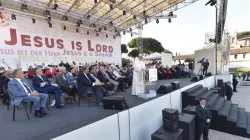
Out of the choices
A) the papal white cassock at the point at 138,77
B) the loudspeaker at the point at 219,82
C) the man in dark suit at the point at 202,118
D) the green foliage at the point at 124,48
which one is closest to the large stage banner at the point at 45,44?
the papal white cassock at the point at 138,77

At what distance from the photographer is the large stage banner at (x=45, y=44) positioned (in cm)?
859

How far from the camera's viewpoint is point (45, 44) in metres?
10.2

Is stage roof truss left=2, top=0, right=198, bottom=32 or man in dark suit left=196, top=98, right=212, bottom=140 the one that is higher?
stage roof truss left=2, top=0, right=198, bottom=32

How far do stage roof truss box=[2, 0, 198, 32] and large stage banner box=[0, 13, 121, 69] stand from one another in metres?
1.03

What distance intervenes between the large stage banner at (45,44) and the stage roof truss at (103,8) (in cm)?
103

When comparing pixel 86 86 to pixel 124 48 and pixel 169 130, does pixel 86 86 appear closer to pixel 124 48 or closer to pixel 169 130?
pixel 169 130

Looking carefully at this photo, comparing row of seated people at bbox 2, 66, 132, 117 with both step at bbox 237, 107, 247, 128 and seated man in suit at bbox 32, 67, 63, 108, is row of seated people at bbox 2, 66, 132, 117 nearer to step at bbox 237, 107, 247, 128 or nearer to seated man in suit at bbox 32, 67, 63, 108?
seated man in suit at bbox 32, 67, 63, 108

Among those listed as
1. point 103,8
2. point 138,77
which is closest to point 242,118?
point 138,77

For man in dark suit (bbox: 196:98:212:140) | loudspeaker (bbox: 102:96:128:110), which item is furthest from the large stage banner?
man in dark suit (bbox: 196:98:212:140)

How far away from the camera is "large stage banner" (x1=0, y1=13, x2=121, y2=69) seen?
338 inches

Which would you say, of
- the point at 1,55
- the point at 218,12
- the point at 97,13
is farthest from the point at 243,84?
the point at 1,55

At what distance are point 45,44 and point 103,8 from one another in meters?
4.90

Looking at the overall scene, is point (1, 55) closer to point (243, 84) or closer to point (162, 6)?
point (162, 6)

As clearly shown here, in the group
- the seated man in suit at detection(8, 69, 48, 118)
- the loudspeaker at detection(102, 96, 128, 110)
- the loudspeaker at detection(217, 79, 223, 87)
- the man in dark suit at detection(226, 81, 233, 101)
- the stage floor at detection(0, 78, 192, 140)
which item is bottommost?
the man in dark suit at detection(226, 81, 233, 101)
